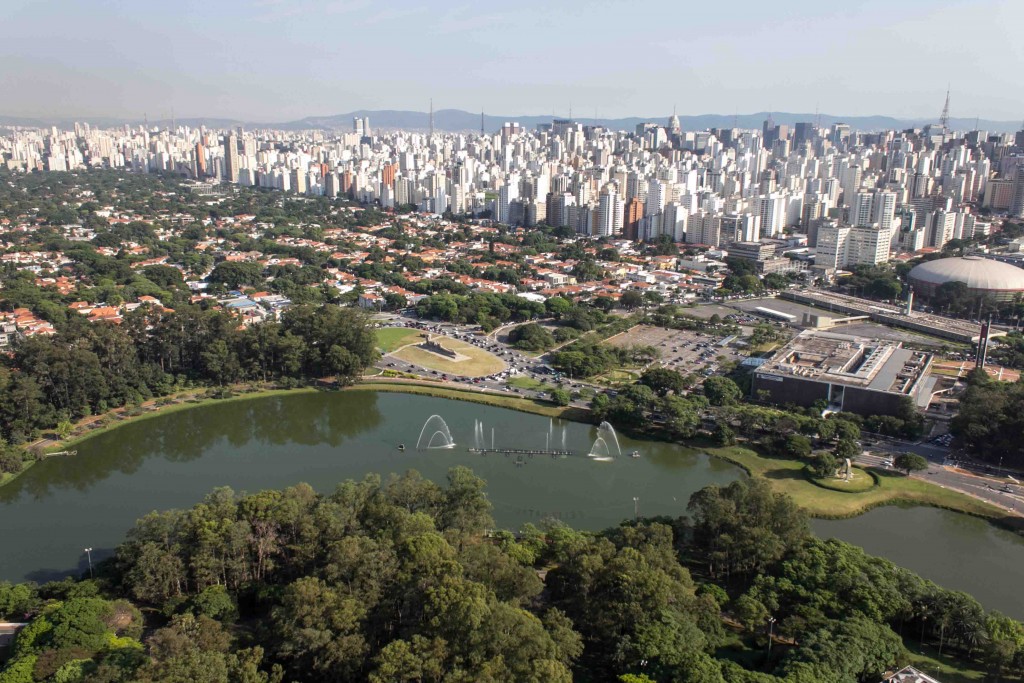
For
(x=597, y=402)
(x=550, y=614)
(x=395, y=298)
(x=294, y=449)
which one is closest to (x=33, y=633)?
(x=550, y=614)

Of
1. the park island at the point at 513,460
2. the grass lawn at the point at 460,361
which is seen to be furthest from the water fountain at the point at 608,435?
the grass lawn at the point at 460,361

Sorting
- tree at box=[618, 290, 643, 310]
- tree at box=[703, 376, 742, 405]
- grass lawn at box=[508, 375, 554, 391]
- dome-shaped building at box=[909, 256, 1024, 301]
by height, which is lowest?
grass lawn at box=[508, 375, 554, 391]

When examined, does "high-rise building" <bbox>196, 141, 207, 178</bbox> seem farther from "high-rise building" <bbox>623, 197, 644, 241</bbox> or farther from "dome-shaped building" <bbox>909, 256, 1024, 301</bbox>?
"dome-shaped building" <bbox>909, 256, 1024, 301</bbox>

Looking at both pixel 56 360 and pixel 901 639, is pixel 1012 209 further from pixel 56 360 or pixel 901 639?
pixel 56 360

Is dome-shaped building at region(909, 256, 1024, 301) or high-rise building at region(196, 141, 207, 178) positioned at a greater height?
high-rise building at region(196, 141, 207, 178)

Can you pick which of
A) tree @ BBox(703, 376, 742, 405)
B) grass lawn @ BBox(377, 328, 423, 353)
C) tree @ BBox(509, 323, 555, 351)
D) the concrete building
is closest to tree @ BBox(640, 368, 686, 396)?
tree @ BBox(703, 376, 742, 405)

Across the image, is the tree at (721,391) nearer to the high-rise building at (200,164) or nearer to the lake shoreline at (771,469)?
the lake shoreline at (771,469)

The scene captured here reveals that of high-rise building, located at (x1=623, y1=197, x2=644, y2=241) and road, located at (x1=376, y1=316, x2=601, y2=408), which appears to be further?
high-rise building, located at (x1=623, y1=197, x2=644, y2=241)
